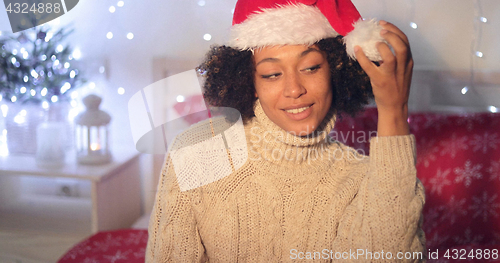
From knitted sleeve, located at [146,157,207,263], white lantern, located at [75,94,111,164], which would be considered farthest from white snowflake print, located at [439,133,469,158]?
white lantern, located at [75,94,111,164]

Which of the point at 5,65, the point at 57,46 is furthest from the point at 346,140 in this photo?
the point at 5,65

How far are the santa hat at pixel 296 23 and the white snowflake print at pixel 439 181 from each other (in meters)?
1.01

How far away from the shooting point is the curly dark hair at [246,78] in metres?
0.87

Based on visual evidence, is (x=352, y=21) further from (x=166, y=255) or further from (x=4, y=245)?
(x=4, y=245)

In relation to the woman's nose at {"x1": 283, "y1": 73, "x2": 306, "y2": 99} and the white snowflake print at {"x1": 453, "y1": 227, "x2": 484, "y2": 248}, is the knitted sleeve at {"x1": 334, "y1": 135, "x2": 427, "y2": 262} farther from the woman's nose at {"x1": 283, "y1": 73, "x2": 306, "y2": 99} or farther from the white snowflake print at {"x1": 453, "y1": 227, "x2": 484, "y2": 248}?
the white snowflake print at {"x1": 453, "y1": 227, "x2": 484, "y2": 248}

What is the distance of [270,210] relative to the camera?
87 centimetres

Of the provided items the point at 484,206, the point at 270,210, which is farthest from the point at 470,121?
the point at 270,210

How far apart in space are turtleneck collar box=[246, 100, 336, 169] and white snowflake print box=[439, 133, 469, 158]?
88 cm

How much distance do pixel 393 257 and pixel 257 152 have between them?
15.4 inches

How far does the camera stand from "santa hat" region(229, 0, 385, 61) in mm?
773

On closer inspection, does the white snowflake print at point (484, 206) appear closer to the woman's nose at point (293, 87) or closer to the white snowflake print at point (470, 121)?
the white snowflake print at point (470, 121)

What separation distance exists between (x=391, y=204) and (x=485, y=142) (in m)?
1.05

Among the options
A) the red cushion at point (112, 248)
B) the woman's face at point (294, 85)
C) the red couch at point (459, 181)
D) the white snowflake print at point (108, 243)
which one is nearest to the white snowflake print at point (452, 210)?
the red couch at point (459, 181)

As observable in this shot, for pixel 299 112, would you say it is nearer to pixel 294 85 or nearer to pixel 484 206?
pixel 294 85
